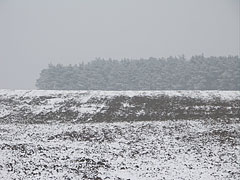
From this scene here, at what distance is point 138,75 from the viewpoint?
3787 inches

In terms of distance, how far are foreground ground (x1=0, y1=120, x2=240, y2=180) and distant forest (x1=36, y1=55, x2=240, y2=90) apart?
224ft

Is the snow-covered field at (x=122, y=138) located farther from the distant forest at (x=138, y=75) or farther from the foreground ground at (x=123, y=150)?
the distant forest at (x=138, y=75)

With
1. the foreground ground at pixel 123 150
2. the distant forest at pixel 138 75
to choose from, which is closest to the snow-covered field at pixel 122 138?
the foreground ground at pixel 123 150

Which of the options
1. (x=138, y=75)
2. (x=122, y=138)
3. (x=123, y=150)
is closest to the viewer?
(x=123, y=150)

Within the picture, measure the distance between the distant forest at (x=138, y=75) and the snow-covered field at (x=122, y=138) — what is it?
57.2 meters

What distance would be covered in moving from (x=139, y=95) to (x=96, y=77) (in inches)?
2549

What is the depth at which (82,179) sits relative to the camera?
43.3 feet

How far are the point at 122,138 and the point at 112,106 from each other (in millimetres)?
10985

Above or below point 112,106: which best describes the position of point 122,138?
below

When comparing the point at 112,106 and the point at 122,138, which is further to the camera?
the point at 112,106

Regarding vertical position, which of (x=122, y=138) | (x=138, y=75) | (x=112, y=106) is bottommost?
(x=122, y=138)

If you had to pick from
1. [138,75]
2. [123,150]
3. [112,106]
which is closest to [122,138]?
[123,150]

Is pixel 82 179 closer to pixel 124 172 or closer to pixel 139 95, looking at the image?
pixel 124 172

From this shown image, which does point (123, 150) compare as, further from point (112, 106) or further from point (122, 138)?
point (112, 106)
